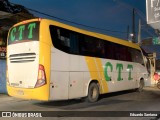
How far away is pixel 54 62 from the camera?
36.7 ft

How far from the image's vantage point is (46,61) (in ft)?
35.8

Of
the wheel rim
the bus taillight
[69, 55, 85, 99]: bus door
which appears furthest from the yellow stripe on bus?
the bus taillight

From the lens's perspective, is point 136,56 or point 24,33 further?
point 136,56

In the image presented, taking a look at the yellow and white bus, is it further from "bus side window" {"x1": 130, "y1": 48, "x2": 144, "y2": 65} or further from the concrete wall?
the concrete wall

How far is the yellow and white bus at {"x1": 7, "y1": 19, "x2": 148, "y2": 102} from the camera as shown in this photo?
1093 cm

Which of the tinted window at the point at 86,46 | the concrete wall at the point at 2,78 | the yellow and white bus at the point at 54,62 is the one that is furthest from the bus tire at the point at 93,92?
the concrete wall at the point at 2,78

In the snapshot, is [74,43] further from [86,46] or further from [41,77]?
[41,77]

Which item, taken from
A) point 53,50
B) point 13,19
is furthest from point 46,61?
point 13,19

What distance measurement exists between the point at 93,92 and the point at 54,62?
3.37 m

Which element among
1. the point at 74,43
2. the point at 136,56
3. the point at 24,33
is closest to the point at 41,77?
the point at 24,33

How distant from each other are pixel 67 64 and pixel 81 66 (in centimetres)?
112

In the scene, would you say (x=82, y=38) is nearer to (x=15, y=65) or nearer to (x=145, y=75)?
(x=15, y=65)

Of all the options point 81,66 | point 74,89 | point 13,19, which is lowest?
point 74,89

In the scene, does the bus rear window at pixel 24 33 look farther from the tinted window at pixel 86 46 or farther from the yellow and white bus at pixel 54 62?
the tinted window at pixel 86 46
